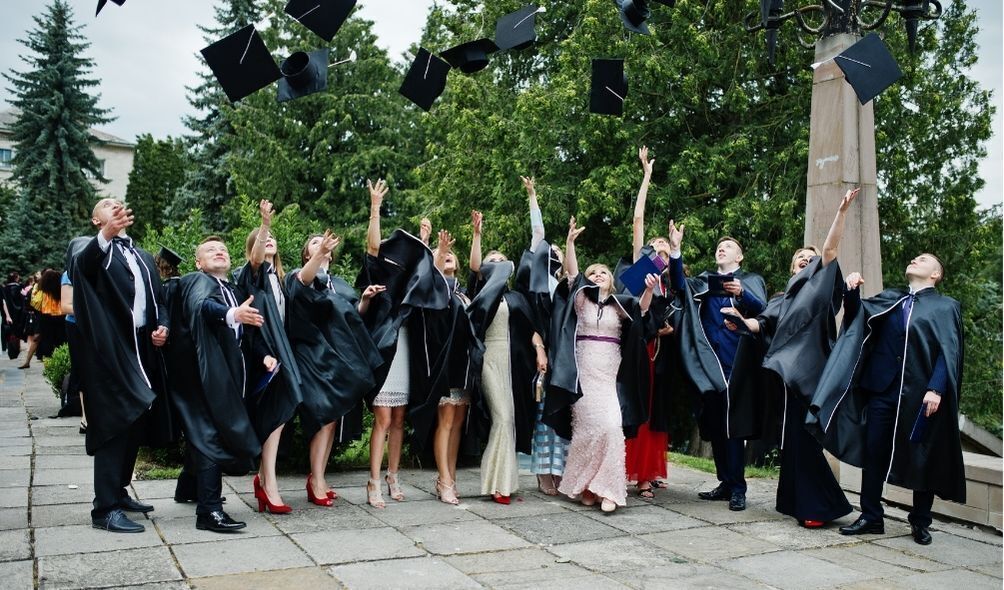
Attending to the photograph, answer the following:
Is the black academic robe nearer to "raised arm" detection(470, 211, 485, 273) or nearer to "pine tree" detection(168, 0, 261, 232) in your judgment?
"raised arm" detection(470, 211, 485, 273)

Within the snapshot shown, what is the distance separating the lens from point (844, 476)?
24.3ft

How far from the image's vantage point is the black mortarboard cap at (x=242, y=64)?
6055 mm

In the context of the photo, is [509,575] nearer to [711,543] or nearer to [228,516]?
[711,543]

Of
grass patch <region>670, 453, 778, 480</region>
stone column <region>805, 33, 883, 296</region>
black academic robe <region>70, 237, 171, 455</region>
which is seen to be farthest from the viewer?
grass patch <region>670, 453, 778, 480</region>

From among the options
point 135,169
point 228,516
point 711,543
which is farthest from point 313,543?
point 135,169

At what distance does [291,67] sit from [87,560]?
11.9ft

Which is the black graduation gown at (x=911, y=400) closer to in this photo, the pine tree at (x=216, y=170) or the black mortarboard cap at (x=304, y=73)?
the black mortarboard cap at (x=304, y=73)

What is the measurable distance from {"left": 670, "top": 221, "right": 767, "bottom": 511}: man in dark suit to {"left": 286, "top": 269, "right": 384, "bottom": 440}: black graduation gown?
2491mm

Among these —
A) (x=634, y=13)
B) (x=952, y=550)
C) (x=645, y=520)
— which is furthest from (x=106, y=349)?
(x=952, y=550)

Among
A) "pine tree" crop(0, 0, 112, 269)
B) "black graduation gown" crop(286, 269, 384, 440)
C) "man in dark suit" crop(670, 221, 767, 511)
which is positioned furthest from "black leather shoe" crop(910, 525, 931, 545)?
"pine tree" crop(0, 0, 112, 269)

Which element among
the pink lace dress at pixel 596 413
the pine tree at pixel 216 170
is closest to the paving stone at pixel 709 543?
the pink lace dress at pixel 596 413

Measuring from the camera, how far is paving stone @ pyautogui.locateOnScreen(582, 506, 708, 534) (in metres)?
6.14

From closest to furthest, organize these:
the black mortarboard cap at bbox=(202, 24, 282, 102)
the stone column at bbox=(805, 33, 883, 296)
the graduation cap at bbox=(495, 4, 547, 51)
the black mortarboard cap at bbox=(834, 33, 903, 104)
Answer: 1. the black mortarboard cap at bbox=(202, 24, 282, 102)
2. the black mortarboard cap at bbox=(834, 33, 903, 104)
3. the graduation cap at bbox=(495, 4, 547, 51)
4. the stone column at bbox=(805, 33, 883, 296)

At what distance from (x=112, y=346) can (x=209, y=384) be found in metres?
0.61
